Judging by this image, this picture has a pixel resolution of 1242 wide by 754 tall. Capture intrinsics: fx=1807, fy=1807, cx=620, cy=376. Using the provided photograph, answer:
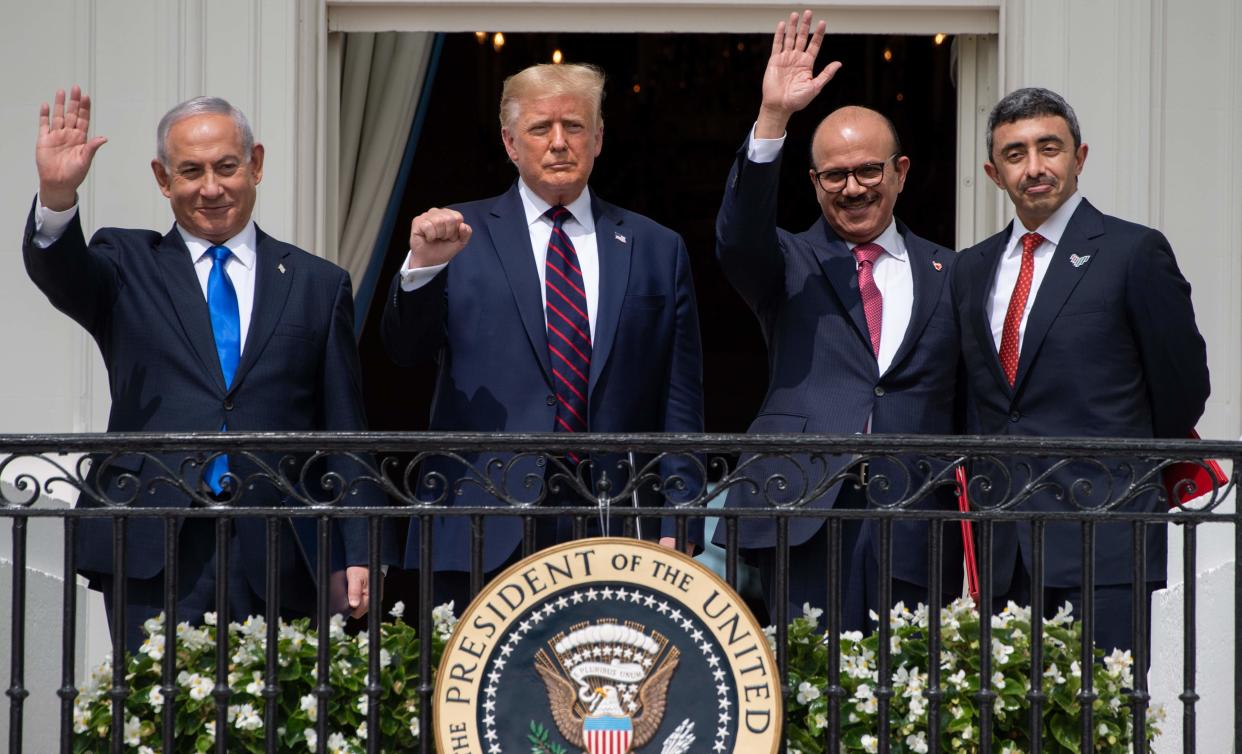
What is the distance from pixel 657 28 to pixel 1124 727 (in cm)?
333

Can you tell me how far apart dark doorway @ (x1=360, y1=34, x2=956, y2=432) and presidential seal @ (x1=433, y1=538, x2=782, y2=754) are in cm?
640

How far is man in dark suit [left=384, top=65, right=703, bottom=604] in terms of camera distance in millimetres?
4766

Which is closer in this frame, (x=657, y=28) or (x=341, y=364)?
(x=341, y=364)

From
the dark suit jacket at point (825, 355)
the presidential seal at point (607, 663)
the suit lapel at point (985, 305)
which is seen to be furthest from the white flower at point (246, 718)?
the suit lapel at point (985, 305)

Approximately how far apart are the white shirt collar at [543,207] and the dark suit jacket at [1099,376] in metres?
1.14

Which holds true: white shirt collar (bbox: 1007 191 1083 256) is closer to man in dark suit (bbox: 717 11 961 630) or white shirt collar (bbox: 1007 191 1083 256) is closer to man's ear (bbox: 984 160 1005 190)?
man's ear (bbox: 984 160 1005 190)

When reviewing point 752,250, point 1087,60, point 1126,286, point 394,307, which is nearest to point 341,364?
point 394,307

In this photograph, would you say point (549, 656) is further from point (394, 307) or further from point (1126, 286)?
point (1126, 286)

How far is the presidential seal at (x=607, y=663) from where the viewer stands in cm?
403

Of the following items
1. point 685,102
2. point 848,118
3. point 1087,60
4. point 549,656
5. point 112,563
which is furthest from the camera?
point 685,102

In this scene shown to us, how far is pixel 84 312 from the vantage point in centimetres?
477

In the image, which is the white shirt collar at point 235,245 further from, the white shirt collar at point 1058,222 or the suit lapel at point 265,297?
the white shirt collar at point 1058,222

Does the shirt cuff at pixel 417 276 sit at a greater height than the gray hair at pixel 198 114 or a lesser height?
lesser

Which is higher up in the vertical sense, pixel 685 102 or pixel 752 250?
pixel 685 102
